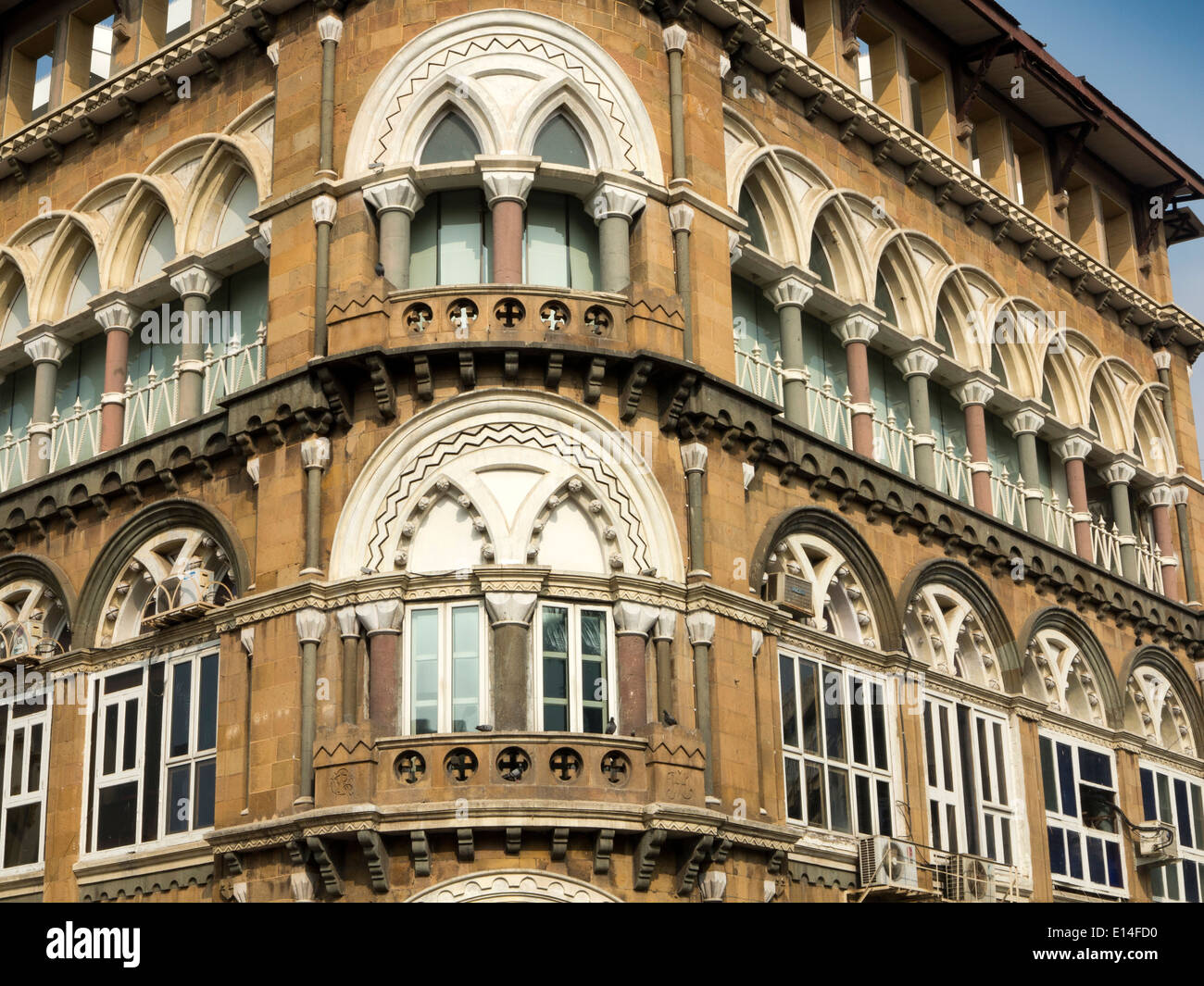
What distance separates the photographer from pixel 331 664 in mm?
28328

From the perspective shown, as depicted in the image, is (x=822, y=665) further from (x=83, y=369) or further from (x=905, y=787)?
(x=83, y=369)

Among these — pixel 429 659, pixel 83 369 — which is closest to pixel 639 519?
pixel 429 659

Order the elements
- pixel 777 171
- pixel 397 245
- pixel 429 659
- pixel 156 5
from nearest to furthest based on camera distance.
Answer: pixel 429 659, pixel 397 245, pixel 777 171, pixel 156 5

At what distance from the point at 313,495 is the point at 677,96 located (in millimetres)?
8907

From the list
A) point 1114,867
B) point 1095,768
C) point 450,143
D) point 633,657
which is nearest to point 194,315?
point 450,143

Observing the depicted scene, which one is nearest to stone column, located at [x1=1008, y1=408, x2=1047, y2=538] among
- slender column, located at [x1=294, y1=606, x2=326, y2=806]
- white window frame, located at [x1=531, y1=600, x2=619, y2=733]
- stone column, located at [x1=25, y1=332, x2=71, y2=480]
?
white window frame, located at [x1=531, y1=600, x2=619, y2=733]

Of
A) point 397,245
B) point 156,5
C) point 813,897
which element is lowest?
point 813,897

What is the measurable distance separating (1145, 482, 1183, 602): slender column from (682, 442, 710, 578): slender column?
17.1 m

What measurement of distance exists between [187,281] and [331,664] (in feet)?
29.2

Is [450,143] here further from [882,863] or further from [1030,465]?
[1030,465]

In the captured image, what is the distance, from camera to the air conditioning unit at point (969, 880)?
108 ft

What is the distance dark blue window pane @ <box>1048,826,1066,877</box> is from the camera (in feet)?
120

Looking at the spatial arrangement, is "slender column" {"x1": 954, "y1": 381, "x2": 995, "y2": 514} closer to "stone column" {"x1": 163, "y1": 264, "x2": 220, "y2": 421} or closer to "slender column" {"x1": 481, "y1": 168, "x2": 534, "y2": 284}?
"slender column" {"x1": 481, "y1": 168, "x2": 534, "y2": 284}

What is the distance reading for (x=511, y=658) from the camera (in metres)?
27.8
